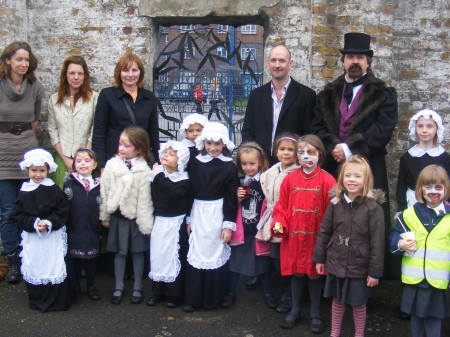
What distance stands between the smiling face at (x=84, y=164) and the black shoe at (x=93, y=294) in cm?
101

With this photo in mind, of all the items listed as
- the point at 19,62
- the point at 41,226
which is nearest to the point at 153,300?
the point at 41,226

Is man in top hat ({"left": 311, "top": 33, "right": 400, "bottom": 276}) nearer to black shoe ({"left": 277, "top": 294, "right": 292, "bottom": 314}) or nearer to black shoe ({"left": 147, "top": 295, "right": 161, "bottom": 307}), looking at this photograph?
black shoe ({"left": 277, "top": 294, "right": 292, "bottom": 314})

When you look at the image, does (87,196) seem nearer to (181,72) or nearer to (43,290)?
(43,290)

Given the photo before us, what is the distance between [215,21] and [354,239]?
3010mm

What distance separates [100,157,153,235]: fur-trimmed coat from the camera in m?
4.48

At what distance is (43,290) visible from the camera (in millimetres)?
4410

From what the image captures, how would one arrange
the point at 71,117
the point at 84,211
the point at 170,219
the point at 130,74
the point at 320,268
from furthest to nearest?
1. the point at 71,117
2. the point at 130,74
3. the point at 84,211
4. the point at 170,219
5. the point at 320,268

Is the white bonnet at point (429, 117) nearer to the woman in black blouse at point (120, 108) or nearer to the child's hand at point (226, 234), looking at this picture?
the child's hand at point (226, 234)

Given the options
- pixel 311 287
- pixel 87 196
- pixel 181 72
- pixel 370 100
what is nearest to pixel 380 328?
pixel 311 287

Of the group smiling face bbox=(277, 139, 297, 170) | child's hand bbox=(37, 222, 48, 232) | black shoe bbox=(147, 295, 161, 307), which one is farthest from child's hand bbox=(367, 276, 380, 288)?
child's hand bbox=(37, 222, 48, 232)

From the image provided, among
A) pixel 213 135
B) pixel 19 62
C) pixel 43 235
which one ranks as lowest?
pixel 43 235

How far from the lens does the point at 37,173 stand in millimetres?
4359

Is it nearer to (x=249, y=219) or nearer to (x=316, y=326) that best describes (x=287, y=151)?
(x=249, y=219)

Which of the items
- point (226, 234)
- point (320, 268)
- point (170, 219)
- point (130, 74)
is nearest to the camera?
point (320, 268)
